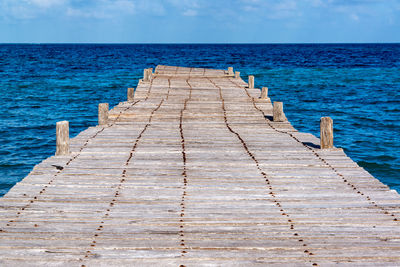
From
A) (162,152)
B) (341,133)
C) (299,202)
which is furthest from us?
(341,133)

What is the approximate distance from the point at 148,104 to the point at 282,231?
1426 cm

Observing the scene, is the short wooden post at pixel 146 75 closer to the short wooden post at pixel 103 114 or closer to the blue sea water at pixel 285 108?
the blue sea water at pixel 285 108

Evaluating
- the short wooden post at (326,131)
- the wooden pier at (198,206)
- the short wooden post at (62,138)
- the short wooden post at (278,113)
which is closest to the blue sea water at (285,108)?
the short wooden post at (278,113)

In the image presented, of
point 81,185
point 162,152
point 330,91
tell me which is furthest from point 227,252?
point 330,91

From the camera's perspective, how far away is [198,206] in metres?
8.18

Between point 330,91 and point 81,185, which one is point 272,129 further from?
point 330,91

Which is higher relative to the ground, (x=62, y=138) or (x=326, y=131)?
(x=326, y=131)

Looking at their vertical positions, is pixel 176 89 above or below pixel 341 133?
above

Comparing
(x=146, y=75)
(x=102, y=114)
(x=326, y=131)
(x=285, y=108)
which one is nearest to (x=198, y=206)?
(x=326, y=131)

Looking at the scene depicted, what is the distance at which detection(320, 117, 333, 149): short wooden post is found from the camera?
12.2 meters

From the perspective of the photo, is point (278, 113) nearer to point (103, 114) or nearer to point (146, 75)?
point (103, 114)

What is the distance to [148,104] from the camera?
20.7 meters

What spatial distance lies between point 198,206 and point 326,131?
17.5 feet

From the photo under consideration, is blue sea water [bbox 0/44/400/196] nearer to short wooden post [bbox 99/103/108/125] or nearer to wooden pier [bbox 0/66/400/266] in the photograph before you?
short wooden post [bbox 99/103/108/125]
